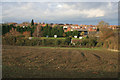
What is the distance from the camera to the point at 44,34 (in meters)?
42.1

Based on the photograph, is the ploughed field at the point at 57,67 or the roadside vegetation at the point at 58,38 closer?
the ploughed field at the point at 57,67

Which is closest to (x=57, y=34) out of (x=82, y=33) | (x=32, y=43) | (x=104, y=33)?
(x=82, y=33)

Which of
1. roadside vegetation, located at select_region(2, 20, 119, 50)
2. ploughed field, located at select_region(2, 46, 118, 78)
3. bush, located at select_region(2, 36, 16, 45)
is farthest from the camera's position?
bush, located at select_region(2, 36, 16, 45)

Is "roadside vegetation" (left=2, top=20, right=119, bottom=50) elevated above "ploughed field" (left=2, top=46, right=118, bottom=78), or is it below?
above

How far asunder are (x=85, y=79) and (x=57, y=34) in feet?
115

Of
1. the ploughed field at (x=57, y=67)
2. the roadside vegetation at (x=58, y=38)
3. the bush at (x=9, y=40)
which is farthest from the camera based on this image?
the bush at (x=9, y=40)

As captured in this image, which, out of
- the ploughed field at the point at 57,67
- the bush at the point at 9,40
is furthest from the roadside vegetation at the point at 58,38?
the ploughed field at the point at 57,67

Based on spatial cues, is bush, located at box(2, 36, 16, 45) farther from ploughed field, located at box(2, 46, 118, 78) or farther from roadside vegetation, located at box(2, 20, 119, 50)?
ploughed field, located at box(2, 46, 118, 78)

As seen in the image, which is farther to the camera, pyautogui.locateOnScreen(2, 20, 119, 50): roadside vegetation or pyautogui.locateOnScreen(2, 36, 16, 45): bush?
pyautogui.locateOnScreen(2, 36, 16, 45): bush

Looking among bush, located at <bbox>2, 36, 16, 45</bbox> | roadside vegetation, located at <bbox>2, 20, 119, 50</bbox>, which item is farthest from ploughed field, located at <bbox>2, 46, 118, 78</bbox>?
bush, located at <bbox>2, 36, 16, 45</bbox>

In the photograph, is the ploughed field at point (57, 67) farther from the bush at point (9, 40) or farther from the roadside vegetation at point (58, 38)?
the bush at point (9, 40)

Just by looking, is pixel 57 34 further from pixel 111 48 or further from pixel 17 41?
pixel 111 48

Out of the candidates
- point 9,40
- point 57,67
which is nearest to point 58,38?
point 9,40

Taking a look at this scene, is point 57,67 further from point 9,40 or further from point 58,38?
point 58,38
